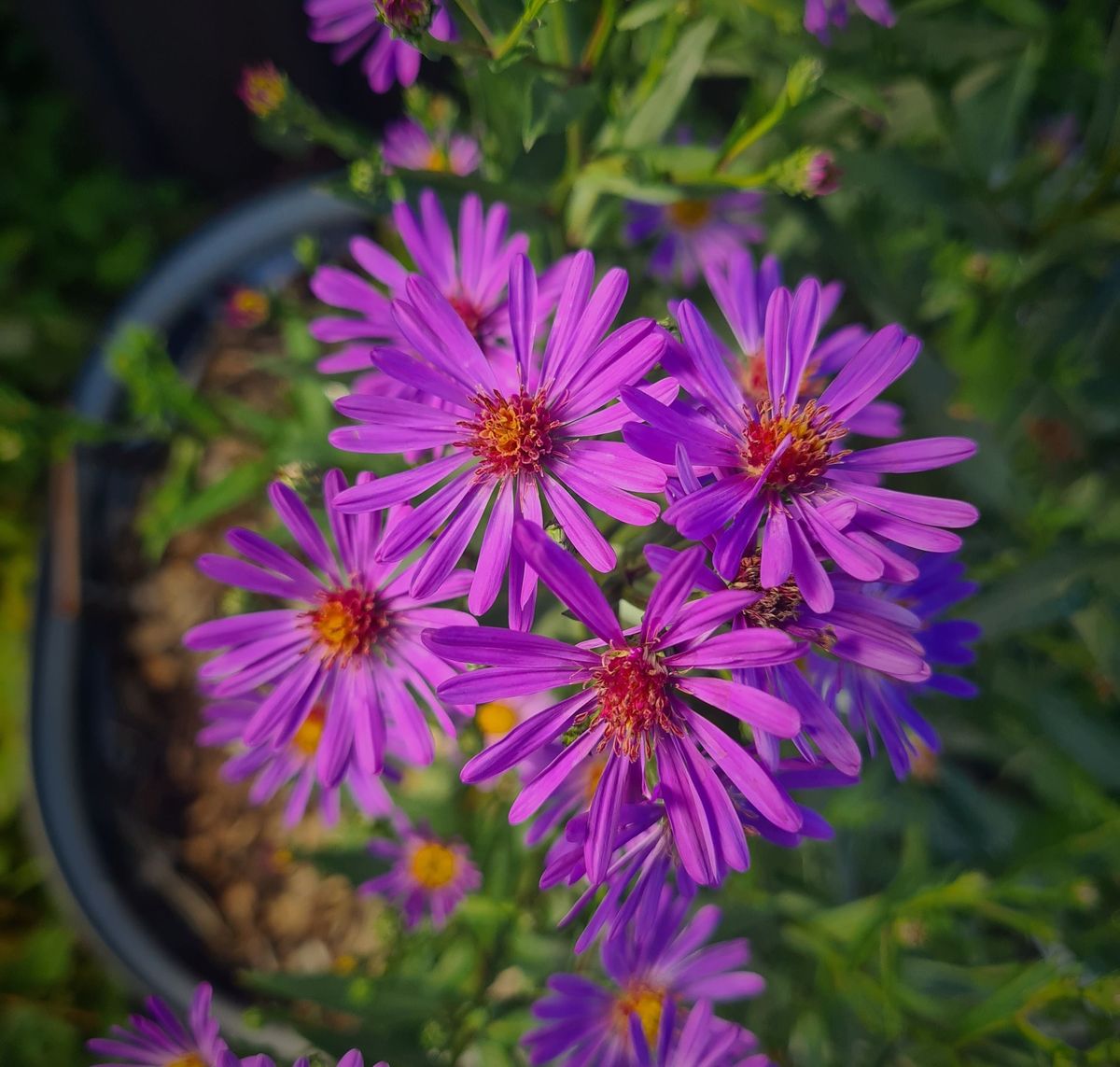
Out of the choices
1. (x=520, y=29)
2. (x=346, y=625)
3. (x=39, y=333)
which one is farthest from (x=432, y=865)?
(x=39, y=333)

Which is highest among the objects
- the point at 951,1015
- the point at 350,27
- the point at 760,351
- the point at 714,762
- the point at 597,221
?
the point at 350,27

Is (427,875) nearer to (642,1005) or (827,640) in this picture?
(642,1005)

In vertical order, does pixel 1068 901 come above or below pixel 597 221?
below

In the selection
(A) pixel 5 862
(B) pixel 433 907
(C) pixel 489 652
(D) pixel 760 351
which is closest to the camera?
(C) pixel 489 652

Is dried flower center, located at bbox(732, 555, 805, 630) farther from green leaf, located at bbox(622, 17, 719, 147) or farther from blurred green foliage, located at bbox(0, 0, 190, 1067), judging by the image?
blurred green foliage, located at bbox(0, 0, 190, 1067)

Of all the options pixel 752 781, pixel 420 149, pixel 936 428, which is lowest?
pixel 752 781

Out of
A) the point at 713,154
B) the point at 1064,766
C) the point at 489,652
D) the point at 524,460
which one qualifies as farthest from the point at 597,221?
the point at 1064,766

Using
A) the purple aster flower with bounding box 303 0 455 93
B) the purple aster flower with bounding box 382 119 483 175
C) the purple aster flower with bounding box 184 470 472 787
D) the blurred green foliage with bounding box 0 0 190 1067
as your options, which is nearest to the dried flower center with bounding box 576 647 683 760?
the purple aster flower with bounding box 184 470 472 787

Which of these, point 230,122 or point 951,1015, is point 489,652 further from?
point 230,122
